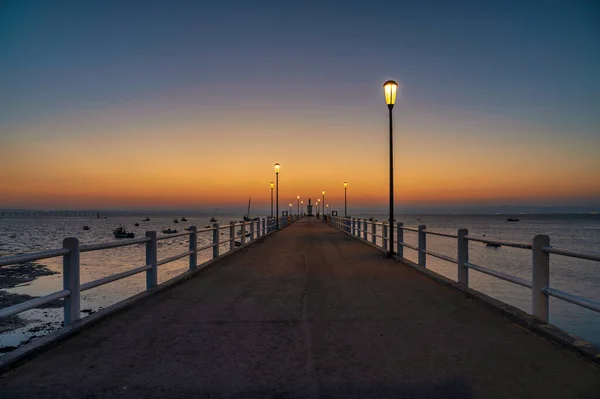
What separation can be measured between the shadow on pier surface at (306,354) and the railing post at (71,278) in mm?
459

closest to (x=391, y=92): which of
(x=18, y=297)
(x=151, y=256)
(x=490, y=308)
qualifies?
(x=490, y=308)

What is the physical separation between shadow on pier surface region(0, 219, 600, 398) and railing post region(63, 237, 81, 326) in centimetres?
46

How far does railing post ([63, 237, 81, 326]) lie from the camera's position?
586cm

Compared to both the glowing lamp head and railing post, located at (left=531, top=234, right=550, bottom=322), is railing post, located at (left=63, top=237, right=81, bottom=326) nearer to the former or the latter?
railing post, located at (left=531, top=234, right=550, bottom=322)

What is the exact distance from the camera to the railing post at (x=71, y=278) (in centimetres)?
586

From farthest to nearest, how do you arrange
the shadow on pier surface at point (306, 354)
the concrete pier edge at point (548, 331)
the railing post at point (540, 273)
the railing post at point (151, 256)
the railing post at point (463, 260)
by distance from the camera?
the railing post at point (463, 260) → the railing post at point (151, 256) → the railing post at point (540, 273) → the concrete pier edge at point (548, 331) → the shadow on pier surface at point (306, 354)

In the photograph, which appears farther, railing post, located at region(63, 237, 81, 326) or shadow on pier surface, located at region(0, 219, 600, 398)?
railing post, located at region(63, 237, 81, 326)

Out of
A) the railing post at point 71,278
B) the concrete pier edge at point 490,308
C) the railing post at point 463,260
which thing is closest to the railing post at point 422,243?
the railing post at point 463,260

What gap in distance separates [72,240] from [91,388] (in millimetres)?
2695

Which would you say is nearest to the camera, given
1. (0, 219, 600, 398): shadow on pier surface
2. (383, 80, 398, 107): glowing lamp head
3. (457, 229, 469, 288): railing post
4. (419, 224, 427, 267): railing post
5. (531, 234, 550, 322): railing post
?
(0, 219, 600, 398): shadow on pier surface

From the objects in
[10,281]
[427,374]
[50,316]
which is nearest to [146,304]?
[427,374]

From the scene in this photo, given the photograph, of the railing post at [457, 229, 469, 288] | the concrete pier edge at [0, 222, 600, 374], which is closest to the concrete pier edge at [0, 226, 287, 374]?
the concrete pier edge at [0, 222, 600, 374]

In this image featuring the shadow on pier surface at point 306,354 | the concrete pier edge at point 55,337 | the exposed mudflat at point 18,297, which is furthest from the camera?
the exposed mudflat at point 18,297

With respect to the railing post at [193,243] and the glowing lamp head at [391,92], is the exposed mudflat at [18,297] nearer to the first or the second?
the railing post at [193,243]
